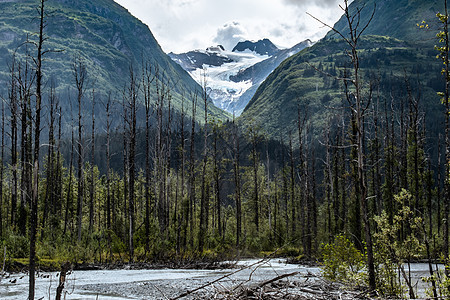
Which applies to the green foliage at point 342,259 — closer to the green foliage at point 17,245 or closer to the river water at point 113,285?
the river water at point 113,285

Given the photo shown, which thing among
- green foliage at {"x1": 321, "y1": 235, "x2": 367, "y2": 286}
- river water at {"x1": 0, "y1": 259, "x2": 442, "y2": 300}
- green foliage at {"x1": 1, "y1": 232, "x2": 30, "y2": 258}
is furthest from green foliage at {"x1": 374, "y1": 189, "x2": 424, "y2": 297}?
green foliage at {"x1": 1, "y1": 232, "x2": 30, "y2": 258}

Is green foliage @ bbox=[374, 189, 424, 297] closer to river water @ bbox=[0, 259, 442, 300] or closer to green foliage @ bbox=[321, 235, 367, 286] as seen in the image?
green foliage @ bbox=[321, 235, 367, 286]

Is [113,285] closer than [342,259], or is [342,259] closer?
[342,259]

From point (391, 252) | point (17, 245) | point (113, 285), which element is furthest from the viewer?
point (17, 245)

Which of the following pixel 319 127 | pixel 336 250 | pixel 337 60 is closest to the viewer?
pixel 336 250

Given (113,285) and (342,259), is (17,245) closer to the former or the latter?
(113,285)

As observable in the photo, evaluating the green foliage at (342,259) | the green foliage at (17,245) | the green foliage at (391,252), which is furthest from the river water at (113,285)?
the green foliage at (17,245)

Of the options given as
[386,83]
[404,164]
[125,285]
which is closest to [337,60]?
[386,83]

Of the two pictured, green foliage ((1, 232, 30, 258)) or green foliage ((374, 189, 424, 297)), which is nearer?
green foliage ((374, 189, 424, 297))

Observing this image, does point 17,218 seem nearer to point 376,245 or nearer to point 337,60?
point 376,245

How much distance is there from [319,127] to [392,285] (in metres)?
141

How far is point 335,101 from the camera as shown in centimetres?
16238

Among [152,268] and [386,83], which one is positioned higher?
[386,83]

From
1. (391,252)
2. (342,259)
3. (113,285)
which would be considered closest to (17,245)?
(113,285)
